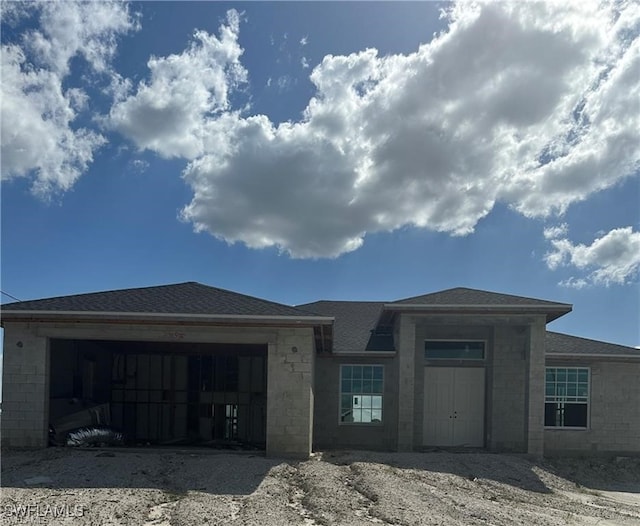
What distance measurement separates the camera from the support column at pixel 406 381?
49.2 ft

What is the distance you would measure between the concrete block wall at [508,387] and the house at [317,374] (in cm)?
4

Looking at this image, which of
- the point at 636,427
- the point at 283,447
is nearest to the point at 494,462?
the point at 283,447

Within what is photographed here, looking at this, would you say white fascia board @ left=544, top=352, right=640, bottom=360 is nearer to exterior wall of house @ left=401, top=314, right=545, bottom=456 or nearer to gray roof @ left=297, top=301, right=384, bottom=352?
exterior wall of house @ left=401, top=314, right=545, bottom=456

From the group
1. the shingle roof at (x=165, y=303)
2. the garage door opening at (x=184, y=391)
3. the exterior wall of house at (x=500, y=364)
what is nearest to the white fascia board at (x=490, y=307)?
the exterior wall of house at (x=500, y=364)

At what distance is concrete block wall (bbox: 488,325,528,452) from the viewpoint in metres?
15.7

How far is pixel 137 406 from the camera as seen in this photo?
19438 millimetres

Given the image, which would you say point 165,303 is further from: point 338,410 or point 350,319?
point 350,319

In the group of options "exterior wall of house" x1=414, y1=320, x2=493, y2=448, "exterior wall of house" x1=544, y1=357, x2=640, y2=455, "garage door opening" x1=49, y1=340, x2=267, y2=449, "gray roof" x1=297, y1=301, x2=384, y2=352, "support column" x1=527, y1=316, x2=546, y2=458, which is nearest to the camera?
"support column" x1=527, y1=316, x2=546, y2=458

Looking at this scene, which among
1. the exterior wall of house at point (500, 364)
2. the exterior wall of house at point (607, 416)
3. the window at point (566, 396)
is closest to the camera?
the exterior wall of house at point (500, 364)

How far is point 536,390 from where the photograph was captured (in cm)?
1470

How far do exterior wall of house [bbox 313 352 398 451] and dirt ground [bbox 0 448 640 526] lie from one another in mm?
2734

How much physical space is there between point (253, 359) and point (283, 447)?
6871mm

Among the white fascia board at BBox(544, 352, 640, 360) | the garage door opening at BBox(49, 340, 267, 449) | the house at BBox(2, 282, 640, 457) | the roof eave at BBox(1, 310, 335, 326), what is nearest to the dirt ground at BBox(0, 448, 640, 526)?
the house at BBox(2, 282, 640, 457)

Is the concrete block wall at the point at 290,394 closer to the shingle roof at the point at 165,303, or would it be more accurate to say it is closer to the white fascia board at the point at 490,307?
the shingle roof at the point at 165,303
